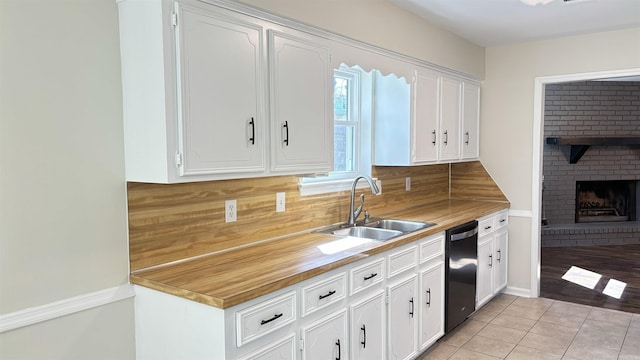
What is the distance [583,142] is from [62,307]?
6.78 meters

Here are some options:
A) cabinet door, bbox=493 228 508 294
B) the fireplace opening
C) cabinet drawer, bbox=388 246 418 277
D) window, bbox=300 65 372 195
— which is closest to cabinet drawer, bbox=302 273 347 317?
cabinet drawer, bbox=388 246 418 277

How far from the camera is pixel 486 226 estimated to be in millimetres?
4004

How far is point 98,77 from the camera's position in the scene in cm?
192

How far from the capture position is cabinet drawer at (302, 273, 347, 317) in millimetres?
2102

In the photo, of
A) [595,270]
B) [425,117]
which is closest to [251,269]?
[425,117]

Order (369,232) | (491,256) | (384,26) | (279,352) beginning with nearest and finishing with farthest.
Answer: (279,352) < (384,26) < (369,232) < (491,256)

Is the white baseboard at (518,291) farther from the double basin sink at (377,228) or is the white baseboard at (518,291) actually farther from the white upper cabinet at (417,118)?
the double basin sink at (377,228)

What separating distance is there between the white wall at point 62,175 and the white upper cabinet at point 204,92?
11 centimetres

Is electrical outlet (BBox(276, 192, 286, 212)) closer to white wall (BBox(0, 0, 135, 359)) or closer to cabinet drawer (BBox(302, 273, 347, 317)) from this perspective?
cabinet drawer (BBox(302, 273, 347, 317))

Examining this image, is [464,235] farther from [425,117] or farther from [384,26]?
[384,26]

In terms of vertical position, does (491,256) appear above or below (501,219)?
below

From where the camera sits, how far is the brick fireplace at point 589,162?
6.71 m

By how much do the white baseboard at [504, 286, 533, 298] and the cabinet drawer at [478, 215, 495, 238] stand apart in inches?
33.0

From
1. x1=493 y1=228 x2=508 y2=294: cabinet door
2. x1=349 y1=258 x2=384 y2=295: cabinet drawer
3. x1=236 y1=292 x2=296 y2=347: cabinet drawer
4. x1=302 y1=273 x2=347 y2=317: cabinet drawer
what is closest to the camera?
x1=236 y1=292 x2=296 y2=347: cabinet drawer
